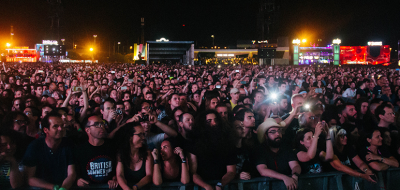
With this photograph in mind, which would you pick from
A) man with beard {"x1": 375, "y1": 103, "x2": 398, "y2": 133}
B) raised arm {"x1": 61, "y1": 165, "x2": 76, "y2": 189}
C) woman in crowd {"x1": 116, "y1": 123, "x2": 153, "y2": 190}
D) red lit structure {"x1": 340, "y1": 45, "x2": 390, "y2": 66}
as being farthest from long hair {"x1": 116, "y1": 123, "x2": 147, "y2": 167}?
red lit structure {"x1": 340, "y1": 45, "x2": 390, "y2": 66}

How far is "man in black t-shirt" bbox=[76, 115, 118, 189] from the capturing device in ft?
10.9

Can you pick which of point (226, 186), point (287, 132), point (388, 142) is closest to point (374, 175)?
point (388, 142)

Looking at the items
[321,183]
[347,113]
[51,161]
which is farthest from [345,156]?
[51,161]

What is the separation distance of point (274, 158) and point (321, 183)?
1.88 feet

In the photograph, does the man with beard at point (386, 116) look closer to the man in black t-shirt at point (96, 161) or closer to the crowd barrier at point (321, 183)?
the crowd barrier at point (321, 183)

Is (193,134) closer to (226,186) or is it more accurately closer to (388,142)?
(226,186)

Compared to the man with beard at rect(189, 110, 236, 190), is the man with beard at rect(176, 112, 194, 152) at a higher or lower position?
higher

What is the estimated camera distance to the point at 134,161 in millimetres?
3373

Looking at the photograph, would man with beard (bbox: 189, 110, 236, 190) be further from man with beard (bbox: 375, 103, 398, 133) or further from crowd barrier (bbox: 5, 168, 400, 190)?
man with beard (bbox: 375, 103, 398, 133)

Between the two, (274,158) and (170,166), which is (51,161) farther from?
(274,158)

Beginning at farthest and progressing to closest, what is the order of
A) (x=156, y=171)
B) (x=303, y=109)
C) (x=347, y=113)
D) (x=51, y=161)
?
(x=347, y=113) < (x=303, y=109) < (x=51, y=161) < (x=156, y=171)

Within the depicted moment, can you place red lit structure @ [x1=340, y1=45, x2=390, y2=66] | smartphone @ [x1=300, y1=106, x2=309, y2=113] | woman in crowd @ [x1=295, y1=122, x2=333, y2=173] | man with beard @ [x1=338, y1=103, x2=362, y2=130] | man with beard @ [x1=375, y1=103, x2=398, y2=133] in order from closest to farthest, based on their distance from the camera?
1. woman in crowd @ [x1=295, y1=122, x2=333, y2=173]
2. man with beard @ [x1=375, y1=103, x2=398, y2=133]
3. smartphone @ [x1=300, y1=106, x2=309, y2=113]
4. man with beard @ [x1=338, y1=103, x2=362, y2=130]
5. red lit structure @ [x1=340, y1=45, x2=390, y2=66]

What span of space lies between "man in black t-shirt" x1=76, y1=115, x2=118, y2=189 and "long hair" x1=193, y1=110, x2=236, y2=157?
1.01m

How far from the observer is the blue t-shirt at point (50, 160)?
10.6 feet
